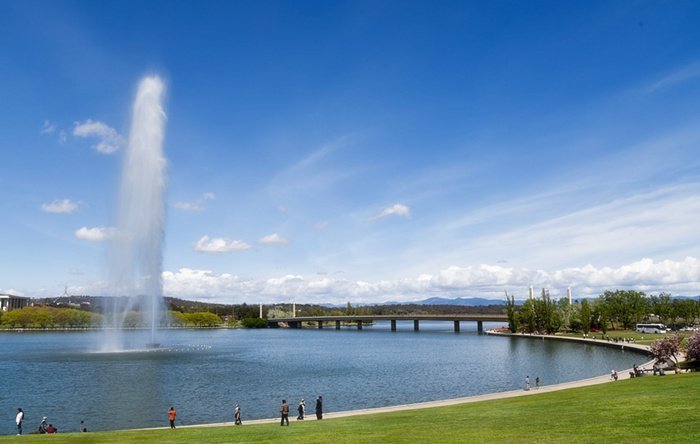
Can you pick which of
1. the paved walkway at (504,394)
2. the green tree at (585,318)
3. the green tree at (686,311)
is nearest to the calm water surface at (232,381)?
the paved walkway at (504,394)

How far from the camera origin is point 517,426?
27844mm

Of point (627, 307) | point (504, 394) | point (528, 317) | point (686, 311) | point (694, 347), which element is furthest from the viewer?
point (686, 311)

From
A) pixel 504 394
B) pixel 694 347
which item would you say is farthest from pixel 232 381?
pixel 694 347

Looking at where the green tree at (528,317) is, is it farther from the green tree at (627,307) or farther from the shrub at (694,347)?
the shrub at (694,347)

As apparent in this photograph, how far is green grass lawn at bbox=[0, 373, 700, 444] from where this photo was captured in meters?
24.0

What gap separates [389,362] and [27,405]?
58895 millimetres

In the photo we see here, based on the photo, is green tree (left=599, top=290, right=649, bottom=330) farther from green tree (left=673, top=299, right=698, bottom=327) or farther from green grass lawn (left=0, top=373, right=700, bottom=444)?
green grass lawn (left=0, top=373, right=700, bottom=444)

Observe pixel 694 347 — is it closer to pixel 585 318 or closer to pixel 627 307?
pixel 585 318

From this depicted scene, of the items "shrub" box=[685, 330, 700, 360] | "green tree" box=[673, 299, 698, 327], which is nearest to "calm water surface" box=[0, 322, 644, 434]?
"shrub" box=[685, 330, 700, 360]

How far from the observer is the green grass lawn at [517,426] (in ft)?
78.8

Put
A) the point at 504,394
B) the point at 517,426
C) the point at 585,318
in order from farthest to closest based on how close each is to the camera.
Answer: the point at 585,318
the point at 504,394
the point at 517,426

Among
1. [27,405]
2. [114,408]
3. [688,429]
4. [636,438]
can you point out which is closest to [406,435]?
[636,438]

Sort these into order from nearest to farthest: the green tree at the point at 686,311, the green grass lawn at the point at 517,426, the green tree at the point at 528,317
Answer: the green grass lawn at the point at 517,426 < the green tree at the point at 528,317 < the green tree at the point at 686,311

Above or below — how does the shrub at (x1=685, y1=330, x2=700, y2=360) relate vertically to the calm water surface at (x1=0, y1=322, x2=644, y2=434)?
above
